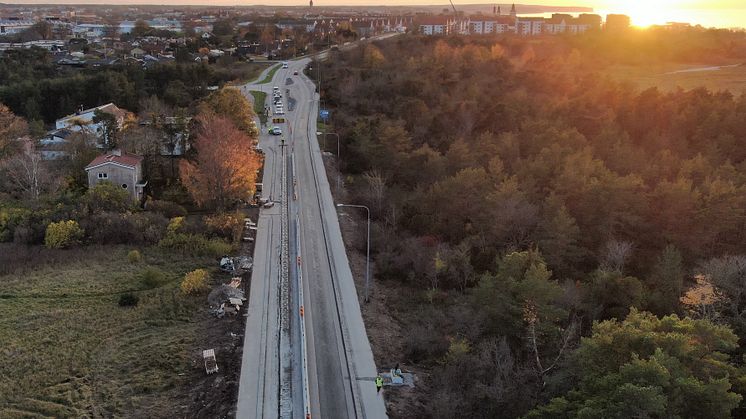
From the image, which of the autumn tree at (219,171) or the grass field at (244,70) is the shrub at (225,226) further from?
the grass field at (244,70)

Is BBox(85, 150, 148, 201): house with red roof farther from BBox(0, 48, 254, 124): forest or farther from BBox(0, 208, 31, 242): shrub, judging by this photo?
BBox(0, 48, 254, 124): forest

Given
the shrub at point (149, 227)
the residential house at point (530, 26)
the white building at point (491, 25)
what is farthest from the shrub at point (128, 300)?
the residential house at point (530, 26)

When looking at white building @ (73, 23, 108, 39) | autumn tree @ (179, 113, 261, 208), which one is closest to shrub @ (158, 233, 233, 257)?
autumn tree @ (179, 113, 261, 208)

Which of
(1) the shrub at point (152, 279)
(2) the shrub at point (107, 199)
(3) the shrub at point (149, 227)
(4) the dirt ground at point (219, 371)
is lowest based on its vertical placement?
(4) the dirt ground at point (219, 371)

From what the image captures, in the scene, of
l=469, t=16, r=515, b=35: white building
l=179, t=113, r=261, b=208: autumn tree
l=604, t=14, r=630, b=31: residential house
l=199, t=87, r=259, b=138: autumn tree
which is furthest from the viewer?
l=469, t=16, r=515, b=35: white building

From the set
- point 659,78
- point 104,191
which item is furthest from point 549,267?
point 659,78

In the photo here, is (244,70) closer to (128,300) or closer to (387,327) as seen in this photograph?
(128,300)

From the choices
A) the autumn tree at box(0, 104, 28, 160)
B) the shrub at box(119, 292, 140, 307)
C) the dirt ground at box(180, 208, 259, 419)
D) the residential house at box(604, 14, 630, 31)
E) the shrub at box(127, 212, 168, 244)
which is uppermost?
the residential house at box(604, 14, 630, 31)
